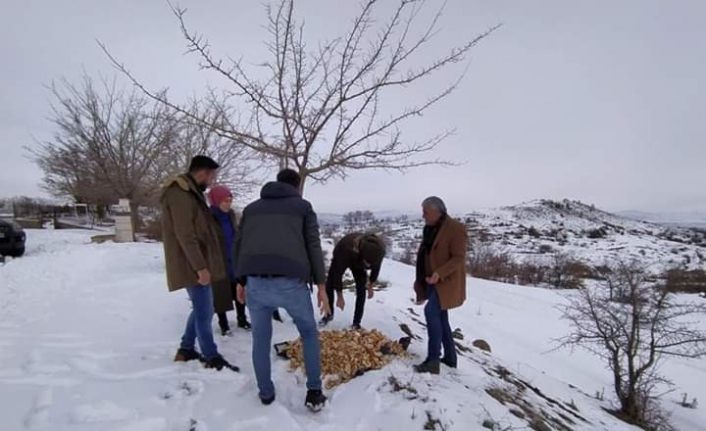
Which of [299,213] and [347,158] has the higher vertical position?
[347,158]

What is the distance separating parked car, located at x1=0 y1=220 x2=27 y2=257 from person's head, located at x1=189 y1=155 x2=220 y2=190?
10812mm

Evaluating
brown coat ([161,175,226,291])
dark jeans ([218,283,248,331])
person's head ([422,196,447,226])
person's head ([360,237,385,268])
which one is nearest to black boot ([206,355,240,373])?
brown coat ([161,175,226,291])

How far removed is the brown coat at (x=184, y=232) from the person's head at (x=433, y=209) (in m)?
2.11

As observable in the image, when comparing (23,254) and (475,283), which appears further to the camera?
(475,283)

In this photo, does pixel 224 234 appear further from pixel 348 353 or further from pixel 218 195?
pixel 348 353

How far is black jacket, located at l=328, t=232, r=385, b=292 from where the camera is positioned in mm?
4469

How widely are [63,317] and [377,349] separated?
4.55 meters

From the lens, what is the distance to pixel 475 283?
1130 inches

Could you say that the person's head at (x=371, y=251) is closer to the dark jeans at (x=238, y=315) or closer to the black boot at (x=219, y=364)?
the dark jeans at (x=238, y=315)

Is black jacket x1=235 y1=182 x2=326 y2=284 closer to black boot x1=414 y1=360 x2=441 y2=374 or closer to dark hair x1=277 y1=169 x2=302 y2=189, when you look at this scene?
dark hair x1=277 y1=169 x2=302 y2=189

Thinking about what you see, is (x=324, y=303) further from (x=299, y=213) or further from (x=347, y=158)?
(x=347, y=158)

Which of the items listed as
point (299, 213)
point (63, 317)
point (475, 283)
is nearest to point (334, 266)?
point (299, 213)

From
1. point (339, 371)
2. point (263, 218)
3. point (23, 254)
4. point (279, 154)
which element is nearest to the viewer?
point (263, 218)

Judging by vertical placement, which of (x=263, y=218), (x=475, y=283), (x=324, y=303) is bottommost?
(x=475, y=283)
